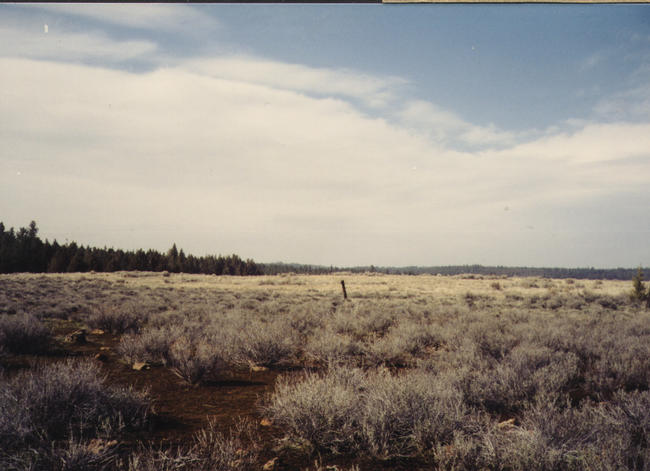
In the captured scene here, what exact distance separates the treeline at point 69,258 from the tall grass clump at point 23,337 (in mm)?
69946

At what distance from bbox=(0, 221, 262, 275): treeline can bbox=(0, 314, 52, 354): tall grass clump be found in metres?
69.9

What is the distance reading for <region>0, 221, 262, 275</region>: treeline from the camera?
67000 millimetres

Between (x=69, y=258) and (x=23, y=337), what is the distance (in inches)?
3000

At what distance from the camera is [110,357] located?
8133 millimetres

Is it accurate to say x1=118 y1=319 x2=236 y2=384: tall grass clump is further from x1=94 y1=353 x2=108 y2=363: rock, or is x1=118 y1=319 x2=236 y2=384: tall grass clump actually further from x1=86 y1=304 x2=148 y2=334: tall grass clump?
x1=86 y1=304 x2=148 y2=334: tall grass clump

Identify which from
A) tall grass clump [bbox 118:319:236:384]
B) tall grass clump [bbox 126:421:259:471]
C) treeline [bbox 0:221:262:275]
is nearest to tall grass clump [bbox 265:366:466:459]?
tall grass clump [bbox 126:421:259:471]

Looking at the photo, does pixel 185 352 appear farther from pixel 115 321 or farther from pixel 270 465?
pixel 115 321

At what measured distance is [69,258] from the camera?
71.6 metres

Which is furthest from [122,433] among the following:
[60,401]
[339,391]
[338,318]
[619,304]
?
[619,304]

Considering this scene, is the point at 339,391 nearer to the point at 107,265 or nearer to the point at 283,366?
the point at 283,366

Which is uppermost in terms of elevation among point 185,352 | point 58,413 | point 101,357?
point 58,413

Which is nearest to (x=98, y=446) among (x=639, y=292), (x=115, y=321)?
(x=115, y=321)

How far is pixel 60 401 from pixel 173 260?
9031 centimetres

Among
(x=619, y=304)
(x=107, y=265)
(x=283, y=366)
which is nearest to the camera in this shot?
(x=283, y=366)
